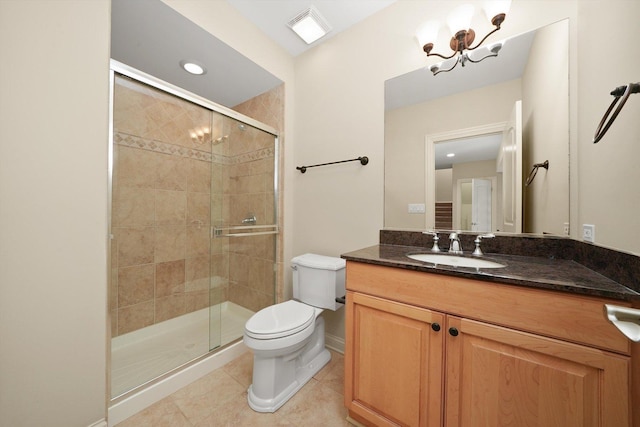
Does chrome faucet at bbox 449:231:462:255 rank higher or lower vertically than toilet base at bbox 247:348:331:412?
higher

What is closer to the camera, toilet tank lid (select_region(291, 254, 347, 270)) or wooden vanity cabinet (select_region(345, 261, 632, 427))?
wooden vanity cabinet (select_region(345, 261, 632, 427))

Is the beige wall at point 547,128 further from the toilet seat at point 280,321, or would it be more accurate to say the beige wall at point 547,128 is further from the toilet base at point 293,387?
the toilet base at point 293,387

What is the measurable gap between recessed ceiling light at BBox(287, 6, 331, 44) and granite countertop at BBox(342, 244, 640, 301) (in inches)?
67.3

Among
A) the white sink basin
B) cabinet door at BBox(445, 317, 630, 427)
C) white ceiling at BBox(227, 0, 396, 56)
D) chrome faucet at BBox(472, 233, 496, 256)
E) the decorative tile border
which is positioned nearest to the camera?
cabinet door at BBox(445, 317, 630, 427)

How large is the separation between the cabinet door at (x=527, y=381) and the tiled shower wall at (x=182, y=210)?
63.8 inches

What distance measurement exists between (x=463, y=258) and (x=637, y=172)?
64cm

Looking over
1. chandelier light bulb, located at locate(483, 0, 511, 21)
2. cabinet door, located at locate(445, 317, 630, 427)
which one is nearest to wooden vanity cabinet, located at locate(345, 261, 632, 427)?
cabinet door, located at locate(445, 317, 630, 427)

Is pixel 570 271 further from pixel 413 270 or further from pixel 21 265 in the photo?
pixel 21 265

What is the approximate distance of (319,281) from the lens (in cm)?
164

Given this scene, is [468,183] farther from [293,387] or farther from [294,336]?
[293,387]

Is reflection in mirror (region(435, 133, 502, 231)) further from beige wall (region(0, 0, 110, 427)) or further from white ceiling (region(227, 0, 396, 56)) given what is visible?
beige wall (region(0, 0, 110, 427))

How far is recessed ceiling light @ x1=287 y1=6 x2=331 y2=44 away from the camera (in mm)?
1639

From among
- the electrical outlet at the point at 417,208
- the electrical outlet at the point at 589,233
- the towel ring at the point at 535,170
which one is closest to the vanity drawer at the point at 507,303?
the electrical outlet at the point at 589,233

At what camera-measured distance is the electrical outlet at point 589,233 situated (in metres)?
0.93
